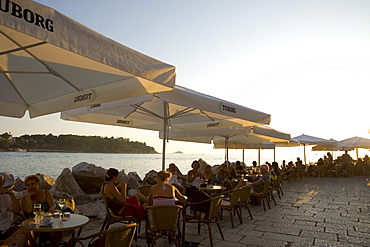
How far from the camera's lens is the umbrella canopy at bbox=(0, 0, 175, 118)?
1.96m

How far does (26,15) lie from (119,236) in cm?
180

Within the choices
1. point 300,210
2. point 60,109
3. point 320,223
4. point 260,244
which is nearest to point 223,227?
point 260,244

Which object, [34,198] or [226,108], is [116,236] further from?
[226,108]

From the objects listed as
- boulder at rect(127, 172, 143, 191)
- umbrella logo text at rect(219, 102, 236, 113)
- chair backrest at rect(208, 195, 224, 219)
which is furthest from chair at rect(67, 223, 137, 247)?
boulder at rect(127, 172, 143, 191)

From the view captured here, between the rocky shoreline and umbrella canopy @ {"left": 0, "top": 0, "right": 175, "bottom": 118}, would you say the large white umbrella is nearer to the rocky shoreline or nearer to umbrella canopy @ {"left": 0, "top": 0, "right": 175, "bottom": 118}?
the rocky shoreline

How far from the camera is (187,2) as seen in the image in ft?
27.0

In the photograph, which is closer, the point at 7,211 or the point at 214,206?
the point at 7,211

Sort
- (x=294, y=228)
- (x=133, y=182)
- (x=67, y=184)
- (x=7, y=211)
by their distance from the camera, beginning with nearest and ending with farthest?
1. (x=7, y=211)
2. (x=294, y=228)
3. (x=67, y=184)
4. (x=133, y=182)

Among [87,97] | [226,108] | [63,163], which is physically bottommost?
[63,163]

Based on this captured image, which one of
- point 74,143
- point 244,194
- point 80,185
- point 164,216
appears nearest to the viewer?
point 164,216

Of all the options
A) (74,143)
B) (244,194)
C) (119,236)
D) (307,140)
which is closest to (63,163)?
(74,143)

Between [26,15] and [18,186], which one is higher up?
[26,15]

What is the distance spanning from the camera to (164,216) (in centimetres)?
382

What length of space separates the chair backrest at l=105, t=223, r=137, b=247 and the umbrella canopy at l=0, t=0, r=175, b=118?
136 centimetres
